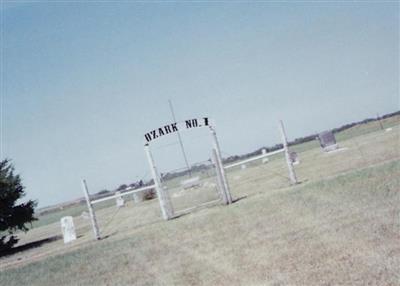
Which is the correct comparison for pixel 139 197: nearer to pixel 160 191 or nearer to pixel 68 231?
pixel 68 231

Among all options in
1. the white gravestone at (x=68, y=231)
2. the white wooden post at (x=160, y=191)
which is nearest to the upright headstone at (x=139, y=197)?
the white gravestone at (x=68, y=231)

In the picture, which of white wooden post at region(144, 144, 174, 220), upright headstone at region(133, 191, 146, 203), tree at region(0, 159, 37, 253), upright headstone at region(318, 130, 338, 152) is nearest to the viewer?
white wooden post at region(144, 144, 174, 220)

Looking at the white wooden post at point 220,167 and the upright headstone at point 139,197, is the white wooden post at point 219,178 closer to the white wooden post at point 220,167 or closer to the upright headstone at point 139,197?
the white wooden post at point 220,167

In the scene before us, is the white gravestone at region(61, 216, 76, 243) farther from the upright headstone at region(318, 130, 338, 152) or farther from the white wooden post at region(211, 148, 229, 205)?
the upright headstone at region(318, 130, 338, 152)

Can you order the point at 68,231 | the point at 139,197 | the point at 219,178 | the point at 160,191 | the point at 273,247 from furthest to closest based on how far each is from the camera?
1. the point at 139,197
2. the point at 68,231
3. the point at 160,191
4. the point at 219,178
5. the point at 273,247

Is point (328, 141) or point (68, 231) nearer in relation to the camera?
point (68, 231)

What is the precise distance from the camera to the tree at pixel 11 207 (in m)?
25.7

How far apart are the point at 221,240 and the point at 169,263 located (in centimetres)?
123

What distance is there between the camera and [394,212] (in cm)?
788

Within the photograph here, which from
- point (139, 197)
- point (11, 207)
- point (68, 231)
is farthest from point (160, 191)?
point (139, 197)

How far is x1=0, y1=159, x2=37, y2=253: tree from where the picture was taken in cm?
2569

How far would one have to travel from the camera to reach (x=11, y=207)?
26781 mm

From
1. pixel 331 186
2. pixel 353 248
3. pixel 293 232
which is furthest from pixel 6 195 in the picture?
pixel 353 248

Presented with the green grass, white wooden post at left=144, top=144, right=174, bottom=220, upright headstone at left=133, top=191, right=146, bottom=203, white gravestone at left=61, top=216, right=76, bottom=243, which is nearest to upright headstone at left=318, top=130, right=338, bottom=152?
upright headstone at left=133, top=191, right=146, bottom=203
